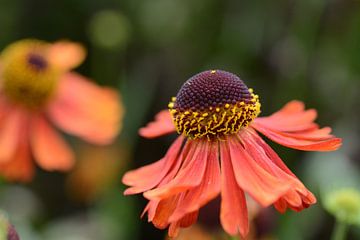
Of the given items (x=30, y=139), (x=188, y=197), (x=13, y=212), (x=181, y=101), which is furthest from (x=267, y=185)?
(x=13, y=212)

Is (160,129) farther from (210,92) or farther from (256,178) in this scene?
(256,178)

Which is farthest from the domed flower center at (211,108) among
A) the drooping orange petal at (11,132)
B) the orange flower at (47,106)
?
the orange flower at (47,106)

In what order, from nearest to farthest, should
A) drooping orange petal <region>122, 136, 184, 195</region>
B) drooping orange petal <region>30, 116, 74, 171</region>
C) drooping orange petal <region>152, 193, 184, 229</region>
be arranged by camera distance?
drooping orange petal <region>152, 193, 184, 229</region>, drooping orange petal <region>122, 136, 184, 195</region>, drooping orange petal <region>30, 116, 74, 171</region>

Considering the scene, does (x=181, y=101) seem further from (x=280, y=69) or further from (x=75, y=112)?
(x=280, y=69)

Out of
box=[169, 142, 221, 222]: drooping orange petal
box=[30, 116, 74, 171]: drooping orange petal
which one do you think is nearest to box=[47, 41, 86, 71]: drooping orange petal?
box=[30, 116, 74, 171]: drooping orange petal

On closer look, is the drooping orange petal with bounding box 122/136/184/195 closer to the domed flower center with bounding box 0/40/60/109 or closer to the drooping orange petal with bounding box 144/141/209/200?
the drooping orange petal with bounding box 144/141/209/200

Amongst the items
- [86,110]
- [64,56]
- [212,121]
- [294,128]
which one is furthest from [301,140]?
[64,56]

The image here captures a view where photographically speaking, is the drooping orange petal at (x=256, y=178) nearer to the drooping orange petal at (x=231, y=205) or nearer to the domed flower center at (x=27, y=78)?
the drooping orange petal at (x=231, y=205)
